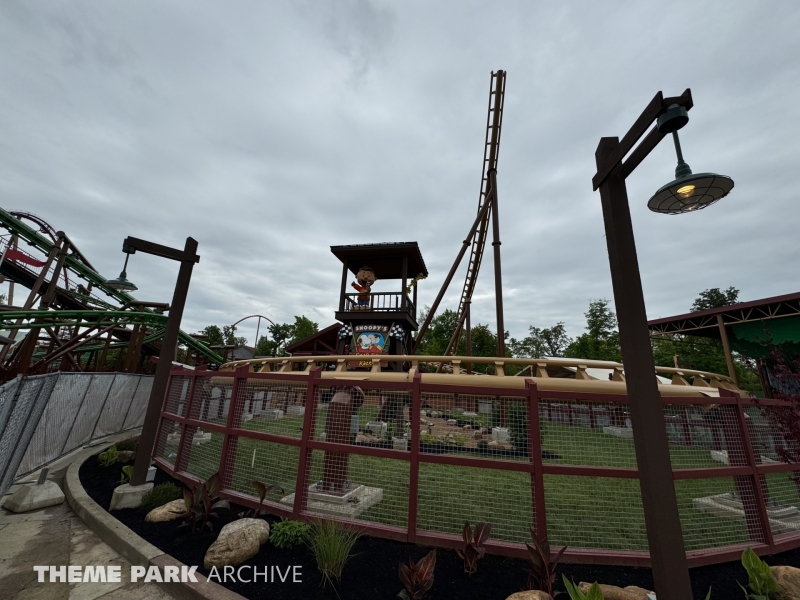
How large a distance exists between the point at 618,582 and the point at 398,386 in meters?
3.15

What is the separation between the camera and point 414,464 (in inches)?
164

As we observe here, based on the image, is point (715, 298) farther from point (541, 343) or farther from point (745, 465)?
point (745, 465)

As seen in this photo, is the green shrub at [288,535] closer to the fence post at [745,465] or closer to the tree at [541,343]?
the fence post at [745,465]

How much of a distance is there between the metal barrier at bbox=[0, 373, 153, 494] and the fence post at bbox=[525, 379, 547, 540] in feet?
22.6

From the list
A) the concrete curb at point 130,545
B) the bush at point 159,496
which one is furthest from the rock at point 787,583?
the bush at point 159,496

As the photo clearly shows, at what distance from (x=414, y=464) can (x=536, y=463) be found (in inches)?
58.9

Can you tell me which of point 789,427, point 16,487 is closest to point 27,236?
point 16,487

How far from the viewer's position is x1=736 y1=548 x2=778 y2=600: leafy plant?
A: 10.3 ft

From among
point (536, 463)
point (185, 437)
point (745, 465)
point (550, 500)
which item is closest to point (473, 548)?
point (536, 463)

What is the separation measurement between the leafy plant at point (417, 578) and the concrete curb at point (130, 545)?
1.54 meters

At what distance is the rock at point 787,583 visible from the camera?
3113mm

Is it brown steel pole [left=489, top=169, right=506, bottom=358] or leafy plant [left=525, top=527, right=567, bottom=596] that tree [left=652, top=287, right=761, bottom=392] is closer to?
brown steel pole [left=489, top=169, right=506, bottom=358]

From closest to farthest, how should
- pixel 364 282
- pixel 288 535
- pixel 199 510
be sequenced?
pixel 288 535 < pixel 199 510 < pixel 364 282

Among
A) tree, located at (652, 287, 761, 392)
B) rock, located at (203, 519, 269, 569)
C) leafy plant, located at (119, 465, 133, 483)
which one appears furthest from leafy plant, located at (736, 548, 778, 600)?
tree, located at (652, 287, 761, 392)
